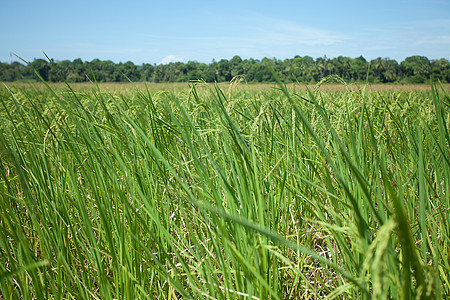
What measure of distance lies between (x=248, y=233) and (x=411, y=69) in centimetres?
5256

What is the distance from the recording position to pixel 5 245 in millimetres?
735

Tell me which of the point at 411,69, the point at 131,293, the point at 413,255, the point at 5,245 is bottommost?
the point at 131,293

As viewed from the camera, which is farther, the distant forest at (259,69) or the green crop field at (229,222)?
the distant forest at (259,69)

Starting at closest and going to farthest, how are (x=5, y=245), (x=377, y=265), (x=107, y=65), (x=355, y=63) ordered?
(x=377, y=265), (x=5, y=245), (x=355, y=63), (x=107, y=65)

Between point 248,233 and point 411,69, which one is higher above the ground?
point 411,69

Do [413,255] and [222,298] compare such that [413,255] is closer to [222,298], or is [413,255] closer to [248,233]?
[248,233]

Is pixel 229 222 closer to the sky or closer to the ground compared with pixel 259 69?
closer to the ground

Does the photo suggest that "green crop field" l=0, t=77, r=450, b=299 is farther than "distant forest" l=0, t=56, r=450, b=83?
No

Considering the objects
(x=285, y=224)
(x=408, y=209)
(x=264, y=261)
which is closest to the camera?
(x=264, y=261)

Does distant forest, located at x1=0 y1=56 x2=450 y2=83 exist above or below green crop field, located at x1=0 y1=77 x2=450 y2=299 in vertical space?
above

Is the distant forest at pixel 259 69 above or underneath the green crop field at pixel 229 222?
above

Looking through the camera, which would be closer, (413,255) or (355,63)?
(413,255)

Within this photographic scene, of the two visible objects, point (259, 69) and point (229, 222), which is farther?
point (259, 69)

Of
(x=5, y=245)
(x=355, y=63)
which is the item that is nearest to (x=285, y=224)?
(x=5, y=245)
